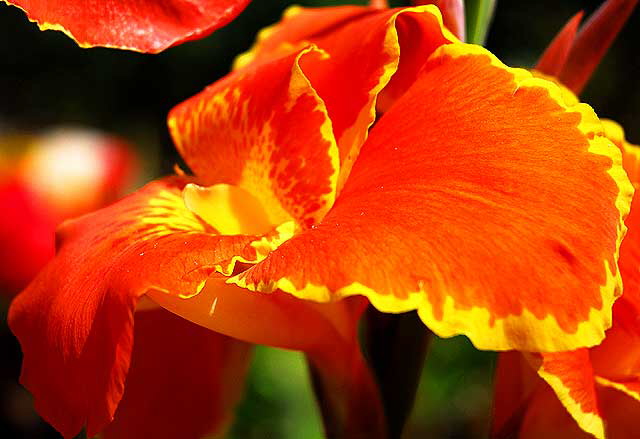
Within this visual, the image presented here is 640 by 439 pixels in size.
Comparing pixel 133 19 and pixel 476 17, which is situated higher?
pixel 133 19

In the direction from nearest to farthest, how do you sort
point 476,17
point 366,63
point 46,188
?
point 366,63 < point 476,17 < point 46,188

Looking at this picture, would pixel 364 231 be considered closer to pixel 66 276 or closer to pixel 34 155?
pixel 66 276

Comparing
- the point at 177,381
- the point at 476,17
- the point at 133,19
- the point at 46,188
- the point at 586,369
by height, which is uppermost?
the point at 133,19

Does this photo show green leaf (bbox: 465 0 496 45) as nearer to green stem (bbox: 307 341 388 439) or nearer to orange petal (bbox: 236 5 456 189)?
orange petal (bbox: 236 5 456 189)

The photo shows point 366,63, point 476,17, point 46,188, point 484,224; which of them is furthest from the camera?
point 46,188

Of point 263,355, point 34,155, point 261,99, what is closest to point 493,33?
point 34,155

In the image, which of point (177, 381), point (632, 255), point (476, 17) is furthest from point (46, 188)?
point (632, 255)

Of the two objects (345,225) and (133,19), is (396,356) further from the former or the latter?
(133,19)
